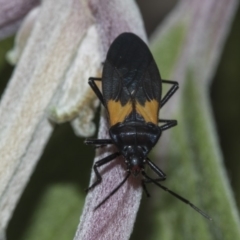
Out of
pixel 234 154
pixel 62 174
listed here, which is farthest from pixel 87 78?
pixel 234 154

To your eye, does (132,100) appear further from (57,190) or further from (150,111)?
(57,190)

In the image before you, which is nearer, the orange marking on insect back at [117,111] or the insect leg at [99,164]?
the insect leg at [99,164]

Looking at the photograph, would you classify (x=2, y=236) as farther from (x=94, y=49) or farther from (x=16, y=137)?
(x=94, y=49)

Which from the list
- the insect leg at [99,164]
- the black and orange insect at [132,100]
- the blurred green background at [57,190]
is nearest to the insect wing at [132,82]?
the black and orange insect at [132,100]

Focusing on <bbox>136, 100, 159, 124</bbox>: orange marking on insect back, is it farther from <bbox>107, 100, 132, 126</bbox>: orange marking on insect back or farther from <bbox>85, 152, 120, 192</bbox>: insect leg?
<bbox>85, 152, 120, 192</bbox>: insect leg

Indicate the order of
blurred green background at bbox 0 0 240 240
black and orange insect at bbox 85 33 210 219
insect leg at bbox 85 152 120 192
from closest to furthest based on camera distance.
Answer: insect leg at bbox 85 152 120 192 → black and orange insect at bbox 85 33 210 219 → blurred green background at bbox 0 0 240 240

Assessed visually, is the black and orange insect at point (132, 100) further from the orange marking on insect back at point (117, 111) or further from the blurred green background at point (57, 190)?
the blurred green background at point (57, 190)

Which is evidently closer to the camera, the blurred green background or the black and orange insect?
the black and orange insect

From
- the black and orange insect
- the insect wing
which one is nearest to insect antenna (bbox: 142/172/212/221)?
the black and orange insect
